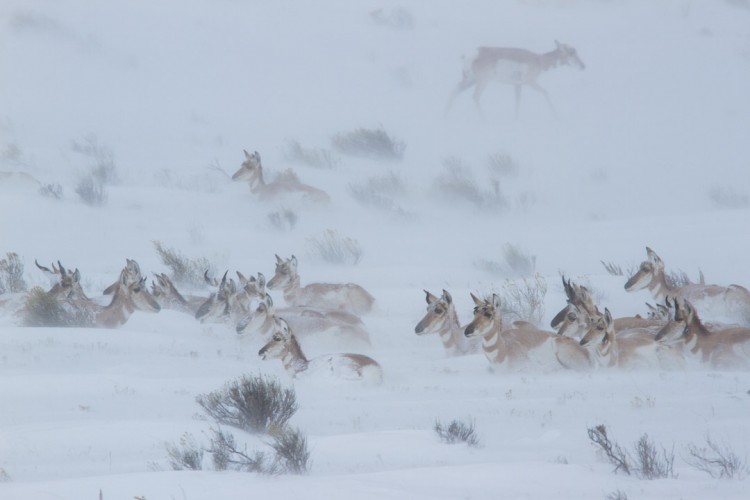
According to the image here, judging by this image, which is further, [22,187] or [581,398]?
[22,187]

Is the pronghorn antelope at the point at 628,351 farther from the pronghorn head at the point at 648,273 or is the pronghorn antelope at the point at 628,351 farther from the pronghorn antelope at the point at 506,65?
the pronghorn antelope at the point at 506,65

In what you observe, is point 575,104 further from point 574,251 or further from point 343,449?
point 343,449

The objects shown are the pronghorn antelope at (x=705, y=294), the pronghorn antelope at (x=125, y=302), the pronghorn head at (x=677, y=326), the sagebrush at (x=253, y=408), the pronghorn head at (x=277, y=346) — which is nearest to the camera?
the sagebrush at (x=253, y=408)

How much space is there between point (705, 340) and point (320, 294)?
537 centimetres

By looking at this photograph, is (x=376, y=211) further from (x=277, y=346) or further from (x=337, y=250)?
(x=277, y=346)


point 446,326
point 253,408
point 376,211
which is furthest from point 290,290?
point 376,211

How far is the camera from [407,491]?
5.66m

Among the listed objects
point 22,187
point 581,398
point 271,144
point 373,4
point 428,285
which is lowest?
point 581,398

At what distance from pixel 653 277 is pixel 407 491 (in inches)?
281

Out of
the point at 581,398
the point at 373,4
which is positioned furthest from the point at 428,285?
the point at 373,4

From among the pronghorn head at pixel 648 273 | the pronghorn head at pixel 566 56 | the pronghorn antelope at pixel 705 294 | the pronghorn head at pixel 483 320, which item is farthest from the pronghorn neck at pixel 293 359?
the pronghorn head at pixel 566 56

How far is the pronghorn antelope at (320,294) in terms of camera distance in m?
13.4

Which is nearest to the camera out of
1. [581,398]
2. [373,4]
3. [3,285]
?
[581,398]

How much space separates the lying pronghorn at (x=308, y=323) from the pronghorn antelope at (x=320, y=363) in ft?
3.42
